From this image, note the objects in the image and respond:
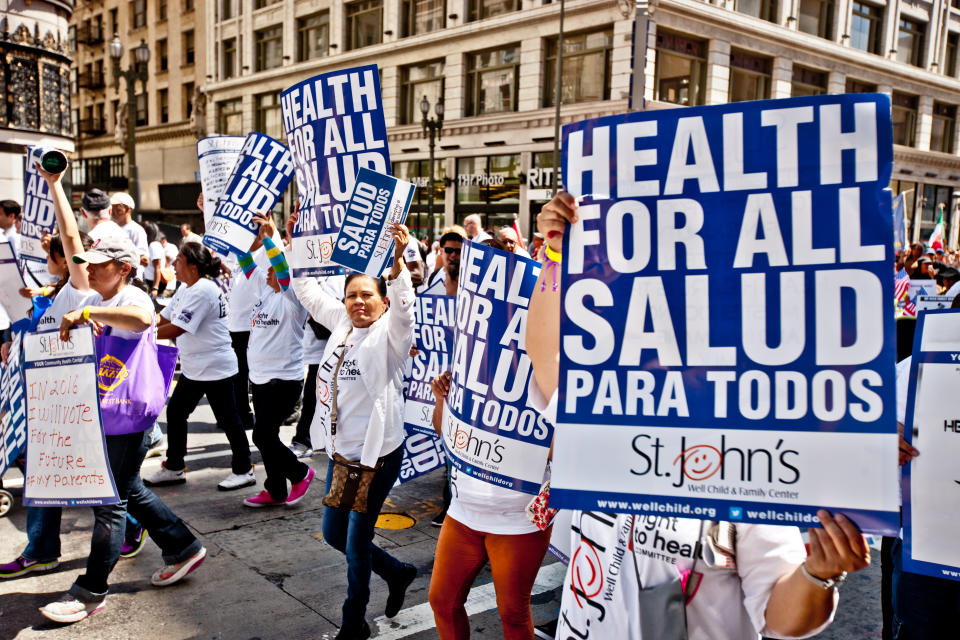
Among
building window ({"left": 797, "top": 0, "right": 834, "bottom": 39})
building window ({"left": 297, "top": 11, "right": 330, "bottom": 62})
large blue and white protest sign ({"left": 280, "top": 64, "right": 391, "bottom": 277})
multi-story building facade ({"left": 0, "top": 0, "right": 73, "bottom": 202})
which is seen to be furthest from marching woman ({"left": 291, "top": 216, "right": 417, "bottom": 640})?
building window ({"left": 297, "top": 11, "right": 330, "bottom": 62})

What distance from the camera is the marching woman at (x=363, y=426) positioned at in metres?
3.61

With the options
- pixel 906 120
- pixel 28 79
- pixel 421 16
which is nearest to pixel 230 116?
pixel 421 16

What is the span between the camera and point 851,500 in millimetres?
1639

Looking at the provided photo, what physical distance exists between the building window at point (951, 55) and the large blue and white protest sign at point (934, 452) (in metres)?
40.2

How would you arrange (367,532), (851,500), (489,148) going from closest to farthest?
(851,500), (367,532), (489,148)

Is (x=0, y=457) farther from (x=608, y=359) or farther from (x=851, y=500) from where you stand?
(x=851, y=500)

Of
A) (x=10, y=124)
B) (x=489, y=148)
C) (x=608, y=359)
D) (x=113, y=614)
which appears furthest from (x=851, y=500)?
(x=489, y=148)

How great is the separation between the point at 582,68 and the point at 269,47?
18.8 meters

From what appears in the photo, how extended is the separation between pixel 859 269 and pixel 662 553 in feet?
2.89

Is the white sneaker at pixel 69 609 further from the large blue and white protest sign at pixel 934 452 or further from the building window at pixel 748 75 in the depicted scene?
the building window at pixel 748 75

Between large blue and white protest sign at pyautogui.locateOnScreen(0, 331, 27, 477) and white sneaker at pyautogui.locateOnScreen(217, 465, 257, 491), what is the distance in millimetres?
1676

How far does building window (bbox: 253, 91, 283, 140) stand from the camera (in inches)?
1428

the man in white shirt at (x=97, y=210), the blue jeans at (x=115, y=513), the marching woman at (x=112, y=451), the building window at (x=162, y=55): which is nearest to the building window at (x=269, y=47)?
the building window at (x=162, y=55)

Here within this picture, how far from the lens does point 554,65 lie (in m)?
25.9
